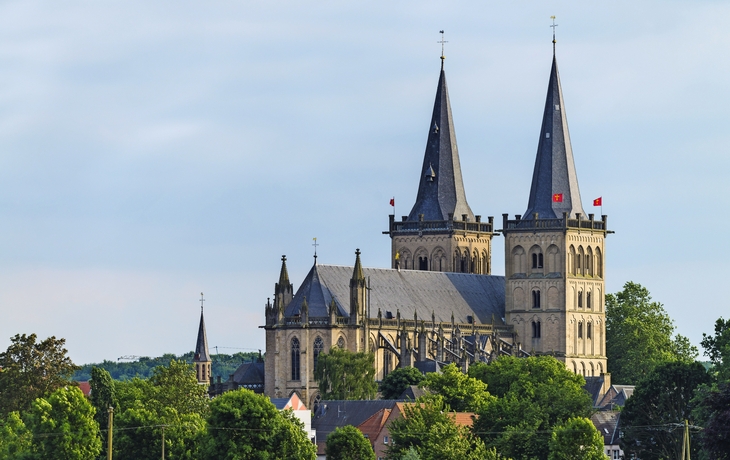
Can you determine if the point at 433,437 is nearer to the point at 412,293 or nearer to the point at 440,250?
the point at 412,293

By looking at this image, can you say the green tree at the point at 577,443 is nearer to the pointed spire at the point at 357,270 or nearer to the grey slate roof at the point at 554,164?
the pointed spire at the point at 357,270

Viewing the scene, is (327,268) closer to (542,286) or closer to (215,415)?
(542,286)

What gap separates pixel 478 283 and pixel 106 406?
201 feet

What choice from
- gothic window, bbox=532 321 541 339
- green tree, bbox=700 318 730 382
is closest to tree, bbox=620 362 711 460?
green tree, bbox=700 318 730 382

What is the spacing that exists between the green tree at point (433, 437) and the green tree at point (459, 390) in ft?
42.6

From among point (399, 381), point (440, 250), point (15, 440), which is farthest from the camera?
point (440, 250)

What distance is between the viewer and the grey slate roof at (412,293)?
6496 inches

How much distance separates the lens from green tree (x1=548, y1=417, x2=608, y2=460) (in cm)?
11038

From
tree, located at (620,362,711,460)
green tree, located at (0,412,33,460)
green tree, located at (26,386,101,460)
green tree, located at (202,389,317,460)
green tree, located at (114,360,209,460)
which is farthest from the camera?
tree, located at (620,362,711,460)

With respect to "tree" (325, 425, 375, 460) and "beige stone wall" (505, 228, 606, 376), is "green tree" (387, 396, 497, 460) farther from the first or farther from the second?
"beige stone wall" (505, 228, 606, 376)

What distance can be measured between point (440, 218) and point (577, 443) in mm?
75225

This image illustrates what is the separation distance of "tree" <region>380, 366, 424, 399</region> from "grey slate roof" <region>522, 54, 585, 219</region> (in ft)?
77.3

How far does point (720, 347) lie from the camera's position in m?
120

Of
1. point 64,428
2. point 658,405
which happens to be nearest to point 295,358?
point 658,405
